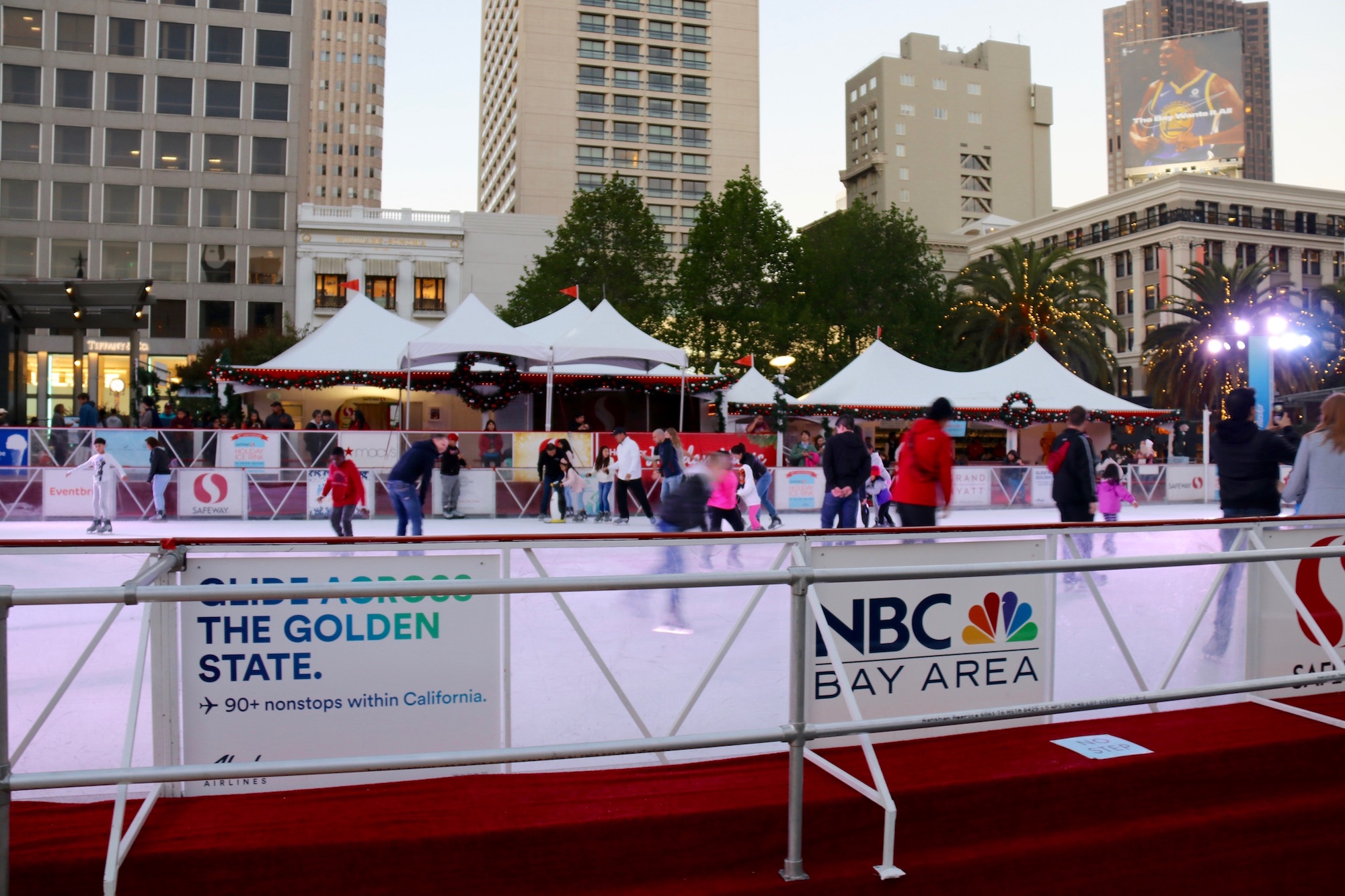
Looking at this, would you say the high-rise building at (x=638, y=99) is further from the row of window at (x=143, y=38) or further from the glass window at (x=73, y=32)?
the glass window at (x=73, y=32)

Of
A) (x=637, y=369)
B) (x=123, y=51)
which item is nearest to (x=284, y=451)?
(x=637, y=369)

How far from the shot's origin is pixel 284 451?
17500mm

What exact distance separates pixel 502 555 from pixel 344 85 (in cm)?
13130

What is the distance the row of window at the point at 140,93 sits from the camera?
47875 mm

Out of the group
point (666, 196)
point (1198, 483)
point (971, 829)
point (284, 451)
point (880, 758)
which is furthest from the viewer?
point (666, 196)

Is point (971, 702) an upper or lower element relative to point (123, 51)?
lower

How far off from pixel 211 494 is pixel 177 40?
42.8 metres

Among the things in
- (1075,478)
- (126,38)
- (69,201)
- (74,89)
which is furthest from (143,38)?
(1075,478)

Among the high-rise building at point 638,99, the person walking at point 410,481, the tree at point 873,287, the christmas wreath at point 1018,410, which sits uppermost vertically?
the high-rise building at point 638,99

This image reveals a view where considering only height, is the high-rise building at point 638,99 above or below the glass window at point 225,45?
above

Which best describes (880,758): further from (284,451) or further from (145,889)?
(284,451)

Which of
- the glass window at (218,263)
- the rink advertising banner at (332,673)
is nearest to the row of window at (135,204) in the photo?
the glass window at (218,263)

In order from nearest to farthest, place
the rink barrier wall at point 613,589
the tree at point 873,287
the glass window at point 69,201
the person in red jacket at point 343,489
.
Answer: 1. the rink barrier wall at point 613,589
2. the person in red jacket at point 343,489
3. the tree at point 873,287
4. the glass window at point 69,201

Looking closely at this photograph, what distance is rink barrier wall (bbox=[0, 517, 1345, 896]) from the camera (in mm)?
2420
